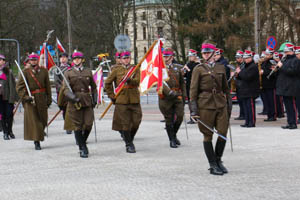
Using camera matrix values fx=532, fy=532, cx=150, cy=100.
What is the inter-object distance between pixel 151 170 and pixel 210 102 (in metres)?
1.38

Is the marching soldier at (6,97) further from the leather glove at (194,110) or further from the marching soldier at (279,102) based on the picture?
the marching soldier at (279,102)

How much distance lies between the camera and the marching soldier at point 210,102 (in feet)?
25.0

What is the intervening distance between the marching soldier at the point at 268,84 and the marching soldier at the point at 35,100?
6347mm

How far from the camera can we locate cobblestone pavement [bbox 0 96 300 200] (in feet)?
21.5

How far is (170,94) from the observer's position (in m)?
10.1

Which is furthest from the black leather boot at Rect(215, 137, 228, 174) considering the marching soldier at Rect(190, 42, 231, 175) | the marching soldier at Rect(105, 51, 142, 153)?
the marching soldier at Rect(105, 51, 142, 153)

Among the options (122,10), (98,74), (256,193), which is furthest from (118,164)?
(122,10)

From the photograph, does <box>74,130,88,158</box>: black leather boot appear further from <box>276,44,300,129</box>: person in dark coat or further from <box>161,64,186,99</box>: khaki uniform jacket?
<box>276,44,300,129</box>: person in dark coat

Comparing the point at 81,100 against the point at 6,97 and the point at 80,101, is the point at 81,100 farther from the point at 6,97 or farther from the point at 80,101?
the point at 6,97

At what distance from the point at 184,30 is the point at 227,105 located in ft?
100

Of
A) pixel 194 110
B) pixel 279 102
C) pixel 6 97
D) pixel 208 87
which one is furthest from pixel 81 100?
pixel 279 102

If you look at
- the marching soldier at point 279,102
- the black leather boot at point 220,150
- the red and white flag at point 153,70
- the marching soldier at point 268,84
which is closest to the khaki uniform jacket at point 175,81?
the red and white flag at point 153,70

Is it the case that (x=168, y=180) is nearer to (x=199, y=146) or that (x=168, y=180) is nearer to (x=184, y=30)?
(x=199, y=146)

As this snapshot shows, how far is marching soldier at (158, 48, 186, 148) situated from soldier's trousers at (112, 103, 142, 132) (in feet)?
1.93
